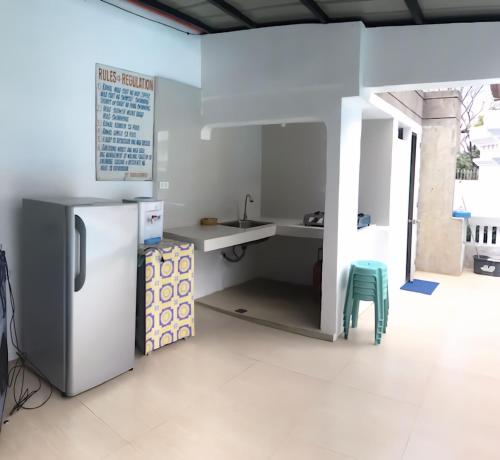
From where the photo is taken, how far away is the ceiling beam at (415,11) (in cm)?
329

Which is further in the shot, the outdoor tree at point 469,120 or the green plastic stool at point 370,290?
the outdoor tree at point 469,120

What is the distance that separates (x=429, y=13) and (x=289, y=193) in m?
2.96

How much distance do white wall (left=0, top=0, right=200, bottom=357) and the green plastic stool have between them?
246 cm

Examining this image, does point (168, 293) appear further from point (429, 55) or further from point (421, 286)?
point (421, 286)

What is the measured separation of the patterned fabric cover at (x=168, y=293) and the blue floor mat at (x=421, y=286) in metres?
3.55

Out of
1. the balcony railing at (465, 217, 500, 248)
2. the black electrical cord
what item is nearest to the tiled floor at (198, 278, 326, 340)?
the black electrical cord

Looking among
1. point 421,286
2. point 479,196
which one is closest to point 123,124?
point 421,286

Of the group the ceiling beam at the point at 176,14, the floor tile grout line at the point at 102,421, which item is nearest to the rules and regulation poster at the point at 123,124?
the ceiling beam at the point at 176,14

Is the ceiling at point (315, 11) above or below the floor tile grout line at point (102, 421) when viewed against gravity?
above

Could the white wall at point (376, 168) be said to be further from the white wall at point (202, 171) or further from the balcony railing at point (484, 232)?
the balcony railing at point (484, 232)

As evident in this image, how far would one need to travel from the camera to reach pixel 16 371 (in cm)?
330

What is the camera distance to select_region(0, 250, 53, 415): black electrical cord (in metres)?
2.64

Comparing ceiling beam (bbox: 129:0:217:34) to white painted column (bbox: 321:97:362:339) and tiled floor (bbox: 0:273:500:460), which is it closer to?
white painted column (bbox: 321:97:362:339)

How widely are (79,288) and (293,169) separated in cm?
379
